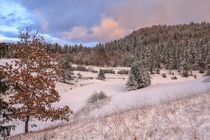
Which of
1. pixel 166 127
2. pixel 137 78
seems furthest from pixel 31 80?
pixel 137 78

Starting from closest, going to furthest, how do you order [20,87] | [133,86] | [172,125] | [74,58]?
[172,125]
[20,87]
[133,86]
[74,58]

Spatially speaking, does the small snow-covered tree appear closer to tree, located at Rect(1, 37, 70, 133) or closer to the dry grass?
tree, located at Rect(1, 37, 70, 133)

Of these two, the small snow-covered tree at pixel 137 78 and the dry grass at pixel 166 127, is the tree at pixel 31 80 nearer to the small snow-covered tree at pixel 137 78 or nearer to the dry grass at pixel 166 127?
the dry grass at pixel 166 127

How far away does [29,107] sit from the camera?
6.70m

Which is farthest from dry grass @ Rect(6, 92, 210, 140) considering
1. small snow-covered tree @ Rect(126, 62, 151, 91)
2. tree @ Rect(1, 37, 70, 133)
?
small snow-covered tree @ Rect(126, 62, 151, 91)

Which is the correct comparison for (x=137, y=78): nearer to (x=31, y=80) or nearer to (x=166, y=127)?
(x=31, y=80)

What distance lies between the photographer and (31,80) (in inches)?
255

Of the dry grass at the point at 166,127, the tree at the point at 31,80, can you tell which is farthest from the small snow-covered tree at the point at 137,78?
the dry grass at the point at 166,127

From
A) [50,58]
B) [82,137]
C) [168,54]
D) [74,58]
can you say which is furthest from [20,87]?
[74,58]

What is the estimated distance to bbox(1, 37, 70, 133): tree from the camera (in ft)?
21.0

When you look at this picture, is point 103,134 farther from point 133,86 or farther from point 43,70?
point 133,86

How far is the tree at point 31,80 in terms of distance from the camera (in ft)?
21.0

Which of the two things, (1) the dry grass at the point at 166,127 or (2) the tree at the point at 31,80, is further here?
(2) the tree at the point at 31,80

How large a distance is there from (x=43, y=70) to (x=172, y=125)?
21.0 feet
